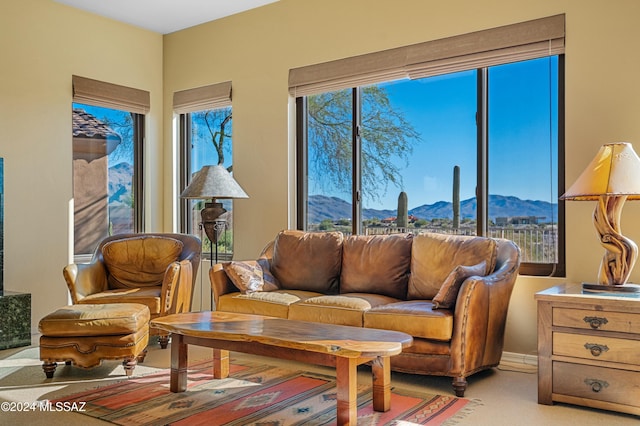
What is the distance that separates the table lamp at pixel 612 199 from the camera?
316 cm

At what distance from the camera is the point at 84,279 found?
14.6 feet

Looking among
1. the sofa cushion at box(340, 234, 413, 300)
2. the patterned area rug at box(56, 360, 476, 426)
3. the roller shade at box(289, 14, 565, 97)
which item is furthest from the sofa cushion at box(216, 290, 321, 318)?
the roller shade at box(289, 14, 565, 97)

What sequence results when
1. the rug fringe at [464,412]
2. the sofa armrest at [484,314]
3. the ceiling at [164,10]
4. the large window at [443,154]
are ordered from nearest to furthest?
1. the rug fringe at [464,412]
2. the sofa armrest at [484,314]
3. the large window at [443,154]
4. the ceiling at [164,10]

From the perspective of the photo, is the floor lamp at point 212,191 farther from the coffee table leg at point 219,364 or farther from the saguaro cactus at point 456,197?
the saguaro cactus at point 456,197

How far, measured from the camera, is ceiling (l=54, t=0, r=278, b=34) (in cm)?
534

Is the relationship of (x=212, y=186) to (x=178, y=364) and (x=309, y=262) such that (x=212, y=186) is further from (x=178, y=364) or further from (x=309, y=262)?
(x=178, y=364)

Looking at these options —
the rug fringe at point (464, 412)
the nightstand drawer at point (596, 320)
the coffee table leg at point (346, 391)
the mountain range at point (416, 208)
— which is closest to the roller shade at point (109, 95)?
the mountain range at point (416, 208)

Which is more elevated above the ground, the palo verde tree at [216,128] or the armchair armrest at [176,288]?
the palo verde tree at [216,128]

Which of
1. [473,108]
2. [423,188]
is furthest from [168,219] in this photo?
[473,108]

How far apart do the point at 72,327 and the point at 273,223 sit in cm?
216

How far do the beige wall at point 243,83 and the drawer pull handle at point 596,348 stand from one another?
83 centimetres

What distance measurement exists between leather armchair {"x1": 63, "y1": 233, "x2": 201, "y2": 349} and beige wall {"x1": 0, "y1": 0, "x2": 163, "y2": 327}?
67 cm

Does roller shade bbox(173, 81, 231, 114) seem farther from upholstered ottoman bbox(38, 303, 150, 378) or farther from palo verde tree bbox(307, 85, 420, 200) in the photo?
upholstered ottoman bbox(38, 303, 150, 378)

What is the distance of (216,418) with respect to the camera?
2939 millimetres
